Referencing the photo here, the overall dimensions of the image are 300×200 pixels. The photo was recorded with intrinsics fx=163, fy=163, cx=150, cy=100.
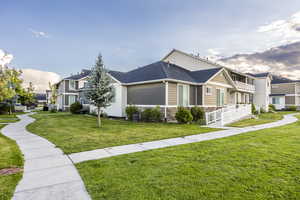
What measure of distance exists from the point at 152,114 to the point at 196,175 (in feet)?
32.4

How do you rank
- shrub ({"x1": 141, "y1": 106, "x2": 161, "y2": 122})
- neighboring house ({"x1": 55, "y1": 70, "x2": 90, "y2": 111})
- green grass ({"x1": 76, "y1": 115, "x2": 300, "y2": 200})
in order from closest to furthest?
green grass ({"x1": 76, "y1": 115, "x2": 300, "y2": 200}) < shrub ({"x1": 141, "y1": 106, "x2": 161, "y2": 122}) < neighboring house ({"x1": 55, "y1": 70, "x2": 90, "y2": 111})

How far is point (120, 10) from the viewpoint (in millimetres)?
16156

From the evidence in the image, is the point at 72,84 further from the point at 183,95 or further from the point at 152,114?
the point at 183,95

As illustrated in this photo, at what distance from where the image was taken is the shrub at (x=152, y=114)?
13.2 meters

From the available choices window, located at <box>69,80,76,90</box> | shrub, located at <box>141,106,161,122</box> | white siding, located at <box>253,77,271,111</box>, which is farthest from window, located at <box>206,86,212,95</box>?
window, located at <box>69,80,76,90</box>

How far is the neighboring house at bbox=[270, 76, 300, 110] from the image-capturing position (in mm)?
35062

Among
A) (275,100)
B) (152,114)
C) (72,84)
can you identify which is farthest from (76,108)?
(275,100)

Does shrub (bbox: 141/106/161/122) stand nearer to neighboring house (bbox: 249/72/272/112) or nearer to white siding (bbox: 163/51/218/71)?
white siding (bbox: 163/51/218/71)

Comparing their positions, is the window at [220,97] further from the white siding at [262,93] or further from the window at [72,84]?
the window at [72,84]

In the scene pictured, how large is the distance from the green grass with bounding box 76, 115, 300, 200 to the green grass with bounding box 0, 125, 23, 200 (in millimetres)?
1246

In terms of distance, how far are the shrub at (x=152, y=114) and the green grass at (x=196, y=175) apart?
791 centimetres

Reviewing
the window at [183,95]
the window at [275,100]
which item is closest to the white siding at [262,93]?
the window at [275,100]

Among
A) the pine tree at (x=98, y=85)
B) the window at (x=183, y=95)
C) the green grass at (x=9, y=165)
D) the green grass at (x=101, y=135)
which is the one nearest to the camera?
the green grass at (x=9, y=165)

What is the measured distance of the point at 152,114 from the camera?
13.4 meters
